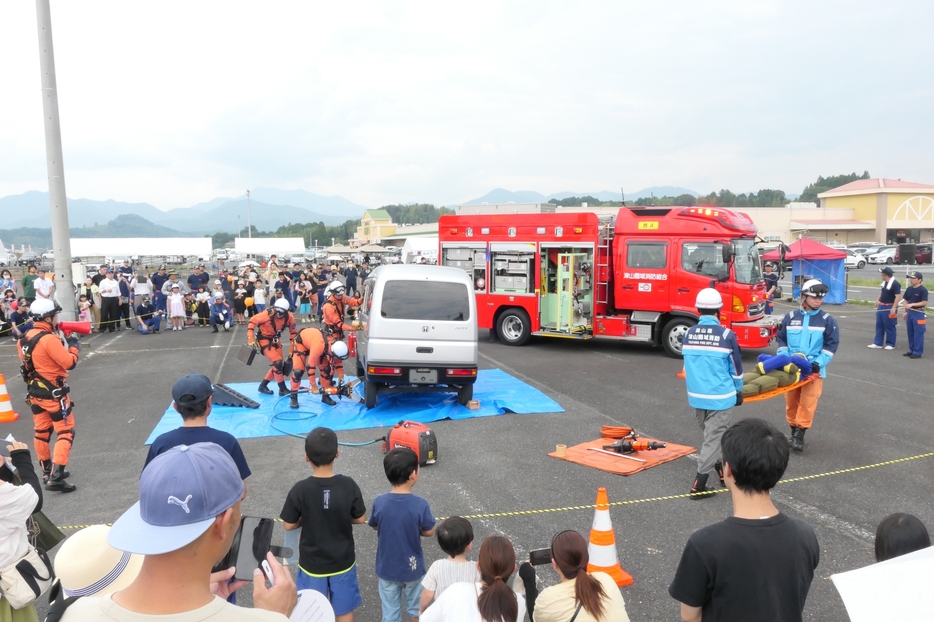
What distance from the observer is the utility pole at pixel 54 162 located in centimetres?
1209

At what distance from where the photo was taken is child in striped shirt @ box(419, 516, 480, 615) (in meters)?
3.18

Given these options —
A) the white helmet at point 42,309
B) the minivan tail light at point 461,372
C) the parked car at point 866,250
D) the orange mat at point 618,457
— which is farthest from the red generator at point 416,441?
the parked car at point 866,250

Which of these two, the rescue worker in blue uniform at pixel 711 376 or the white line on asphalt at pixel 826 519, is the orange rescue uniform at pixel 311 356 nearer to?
the rescue worker in blue uniform at pixel 711 376

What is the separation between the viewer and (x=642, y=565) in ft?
15.4

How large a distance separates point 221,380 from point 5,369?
5.19 metres

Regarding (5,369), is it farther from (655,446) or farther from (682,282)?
(682,282)

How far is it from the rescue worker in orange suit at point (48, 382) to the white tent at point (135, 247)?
48.0 meters

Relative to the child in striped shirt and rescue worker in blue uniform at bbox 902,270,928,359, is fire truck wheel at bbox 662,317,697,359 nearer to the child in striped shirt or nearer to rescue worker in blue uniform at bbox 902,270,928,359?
rescue worker in blue uniform at bbox 902,270,928,359

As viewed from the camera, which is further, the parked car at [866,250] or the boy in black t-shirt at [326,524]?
the parked car at [866,250]

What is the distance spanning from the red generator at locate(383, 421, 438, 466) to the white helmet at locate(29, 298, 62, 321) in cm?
371

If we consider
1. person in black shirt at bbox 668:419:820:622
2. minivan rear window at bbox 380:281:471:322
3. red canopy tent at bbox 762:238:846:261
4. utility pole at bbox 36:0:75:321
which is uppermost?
utility pole at bbox 36:0:75:321

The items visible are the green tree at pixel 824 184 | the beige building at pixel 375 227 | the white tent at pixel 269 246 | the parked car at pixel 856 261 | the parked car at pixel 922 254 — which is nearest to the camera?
the parked car at pixel 922 254

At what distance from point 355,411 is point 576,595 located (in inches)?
271

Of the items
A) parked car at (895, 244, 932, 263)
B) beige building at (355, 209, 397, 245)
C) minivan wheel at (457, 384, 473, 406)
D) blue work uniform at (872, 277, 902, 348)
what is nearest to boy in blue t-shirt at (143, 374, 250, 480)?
minivan wheel at (457, 384, 473, 406)
